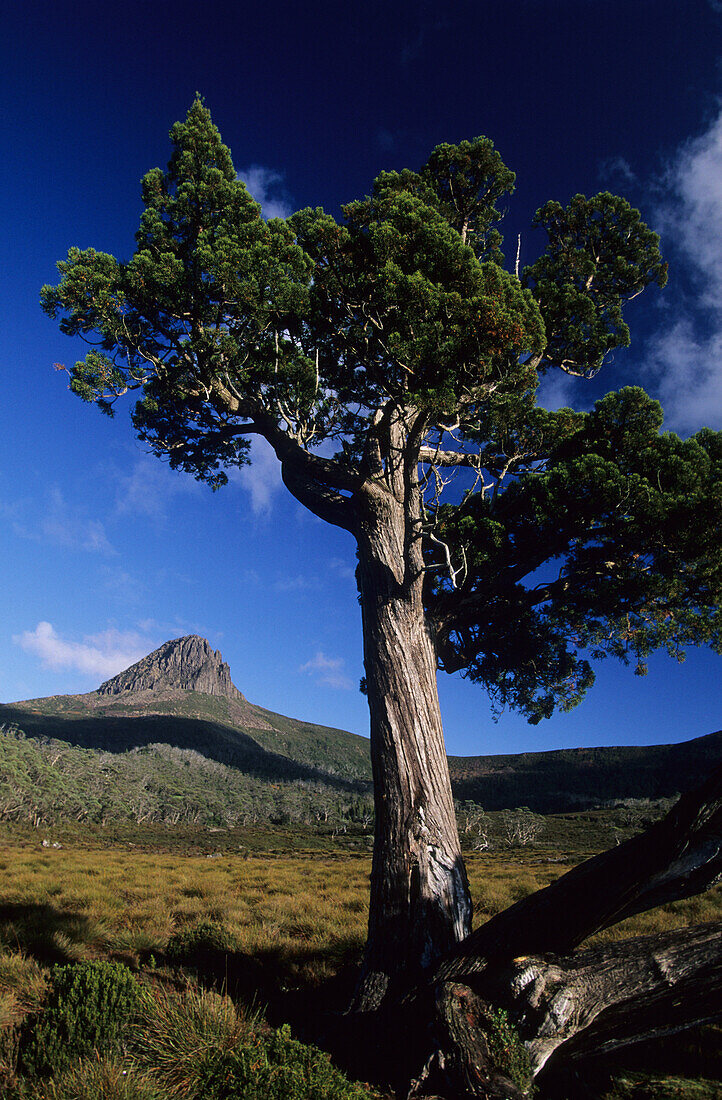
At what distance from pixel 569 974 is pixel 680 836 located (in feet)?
3.71

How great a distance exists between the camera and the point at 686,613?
888cm

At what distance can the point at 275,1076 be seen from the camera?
2.53 m

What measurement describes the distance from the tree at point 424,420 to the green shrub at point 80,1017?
199 cm

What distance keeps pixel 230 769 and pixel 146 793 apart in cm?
4377

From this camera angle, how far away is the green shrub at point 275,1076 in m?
2.46

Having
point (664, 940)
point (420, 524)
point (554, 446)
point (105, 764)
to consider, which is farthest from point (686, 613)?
point (105, 764)

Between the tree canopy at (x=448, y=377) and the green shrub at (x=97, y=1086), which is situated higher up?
the tree canopy at (x=448, y=377)

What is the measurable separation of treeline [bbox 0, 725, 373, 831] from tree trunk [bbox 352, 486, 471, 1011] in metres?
60.2

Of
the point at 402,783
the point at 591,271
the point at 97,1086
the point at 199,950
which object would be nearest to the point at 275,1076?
the point at 97,1086

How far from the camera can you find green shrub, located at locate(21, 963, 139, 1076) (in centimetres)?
288

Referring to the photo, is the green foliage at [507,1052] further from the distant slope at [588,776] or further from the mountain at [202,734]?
the mountain at [202,734]

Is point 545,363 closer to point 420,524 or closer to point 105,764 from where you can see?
point 420,524

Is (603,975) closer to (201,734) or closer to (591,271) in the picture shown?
(591,271)

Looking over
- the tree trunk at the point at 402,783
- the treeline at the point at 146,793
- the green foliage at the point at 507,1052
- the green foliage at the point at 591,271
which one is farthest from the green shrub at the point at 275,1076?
the treeline at the point at 146,793
